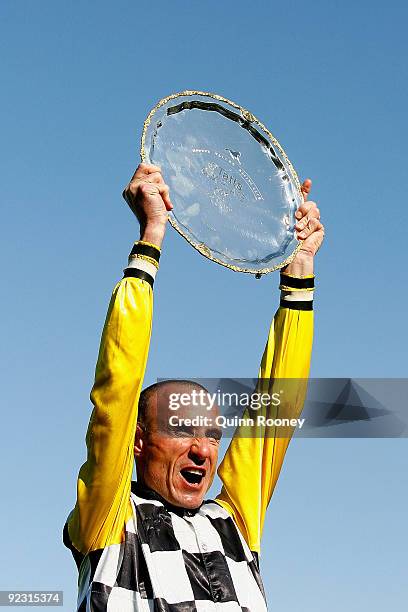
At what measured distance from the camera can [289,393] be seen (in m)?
8.67

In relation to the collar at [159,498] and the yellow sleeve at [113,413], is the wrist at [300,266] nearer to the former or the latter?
the yellow sleeve at [113,413]

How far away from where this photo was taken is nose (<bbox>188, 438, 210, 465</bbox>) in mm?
8016

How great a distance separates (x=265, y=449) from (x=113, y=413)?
1.86 m

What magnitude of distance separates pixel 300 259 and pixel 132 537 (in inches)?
103

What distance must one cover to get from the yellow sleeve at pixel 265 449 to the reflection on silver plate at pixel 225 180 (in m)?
0.54

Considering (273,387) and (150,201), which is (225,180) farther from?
(273,387)

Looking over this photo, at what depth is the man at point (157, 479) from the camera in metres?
7.26

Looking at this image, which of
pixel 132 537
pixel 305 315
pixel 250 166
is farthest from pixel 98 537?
pixel 250 166

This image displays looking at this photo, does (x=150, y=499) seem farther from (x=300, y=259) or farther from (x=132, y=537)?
(x=300, y=259)

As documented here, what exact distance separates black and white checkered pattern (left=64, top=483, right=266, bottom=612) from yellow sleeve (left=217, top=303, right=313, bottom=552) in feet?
1.28

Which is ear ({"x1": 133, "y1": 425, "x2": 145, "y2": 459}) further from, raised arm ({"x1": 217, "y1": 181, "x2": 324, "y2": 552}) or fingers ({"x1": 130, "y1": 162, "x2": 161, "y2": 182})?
fingers ({"x1": 130, "y1": 162, "x2": 161, "y2": 182})

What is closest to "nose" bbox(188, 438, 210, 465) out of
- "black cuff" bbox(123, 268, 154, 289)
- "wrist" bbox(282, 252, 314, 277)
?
"black cuff" bbox(123, 268, 154, 289)

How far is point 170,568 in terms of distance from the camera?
746 centimetres

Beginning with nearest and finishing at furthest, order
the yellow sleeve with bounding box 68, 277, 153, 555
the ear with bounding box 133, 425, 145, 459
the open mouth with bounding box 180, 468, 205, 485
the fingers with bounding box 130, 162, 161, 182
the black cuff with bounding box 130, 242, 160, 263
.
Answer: the yellow sleeve with bounding box 68, 277, 153, 555 → the black cuff with bounding box 130, 242, 160, 263 → the fingers with bounding box 130, 162, 161, 182 → the open mouth with bounding box 180, 468, 205, 485 → the ear with bounding box 133, 425, 145, 459
